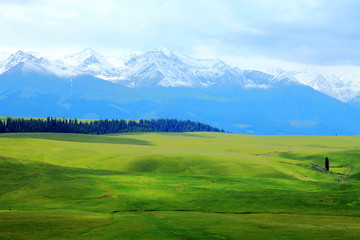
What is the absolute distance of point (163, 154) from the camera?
14450cm

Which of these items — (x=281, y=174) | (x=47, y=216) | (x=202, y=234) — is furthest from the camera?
(x=281, y=174)

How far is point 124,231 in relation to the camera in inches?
1953

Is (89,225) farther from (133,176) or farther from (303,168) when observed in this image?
(303,168)

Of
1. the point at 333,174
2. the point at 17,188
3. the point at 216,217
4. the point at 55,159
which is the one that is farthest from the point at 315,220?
the point at 55,159

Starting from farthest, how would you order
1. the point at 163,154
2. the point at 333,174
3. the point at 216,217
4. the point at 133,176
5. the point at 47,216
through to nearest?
the point at 163,154, the point at 333,174, the point at 133,176, the point at 216,217, the point at 47,216

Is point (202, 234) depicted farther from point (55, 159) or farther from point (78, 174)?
point (55, 159)

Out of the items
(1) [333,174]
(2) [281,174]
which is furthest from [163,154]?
(1) [333,174]

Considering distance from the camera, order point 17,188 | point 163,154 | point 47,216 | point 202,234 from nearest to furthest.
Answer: point 202,234
point 47,216
point 17,188
point 163,154

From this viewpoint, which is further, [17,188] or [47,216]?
[17,188]

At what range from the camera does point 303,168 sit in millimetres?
135500

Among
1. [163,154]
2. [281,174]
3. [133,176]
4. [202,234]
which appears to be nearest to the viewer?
[202,234]

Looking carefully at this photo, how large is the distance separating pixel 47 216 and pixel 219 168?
75718 millimetres

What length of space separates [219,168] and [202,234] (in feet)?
257

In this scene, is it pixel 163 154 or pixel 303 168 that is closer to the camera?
pixel 303 168
